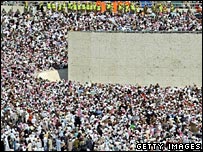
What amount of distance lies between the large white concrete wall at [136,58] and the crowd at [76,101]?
1587mm

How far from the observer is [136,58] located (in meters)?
40.4

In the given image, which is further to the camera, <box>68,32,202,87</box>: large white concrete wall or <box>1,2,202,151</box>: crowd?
<box>68,32,202,87</box>: large white concrete wall

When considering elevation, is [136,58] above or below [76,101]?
above

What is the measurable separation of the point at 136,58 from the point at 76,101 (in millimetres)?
7864

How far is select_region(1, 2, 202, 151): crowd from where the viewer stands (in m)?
27.0

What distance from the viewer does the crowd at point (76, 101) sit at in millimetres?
27047

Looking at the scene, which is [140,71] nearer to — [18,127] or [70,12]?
[70,12]

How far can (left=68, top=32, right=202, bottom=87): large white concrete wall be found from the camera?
39.8m

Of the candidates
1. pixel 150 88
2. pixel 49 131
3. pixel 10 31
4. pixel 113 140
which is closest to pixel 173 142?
pixel 113 140

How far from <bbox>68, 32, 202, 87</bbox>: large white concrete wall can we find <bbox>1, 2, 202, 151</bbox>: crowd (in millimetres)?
1587

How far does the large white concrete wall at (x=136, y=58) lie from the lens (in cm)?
3984

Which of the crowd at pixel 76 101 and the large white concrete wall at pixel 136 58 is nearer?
the crowd at pixel 76 101

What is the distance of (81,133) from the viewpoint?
2720cm

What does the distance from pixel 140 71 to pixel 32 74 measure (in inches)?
192
